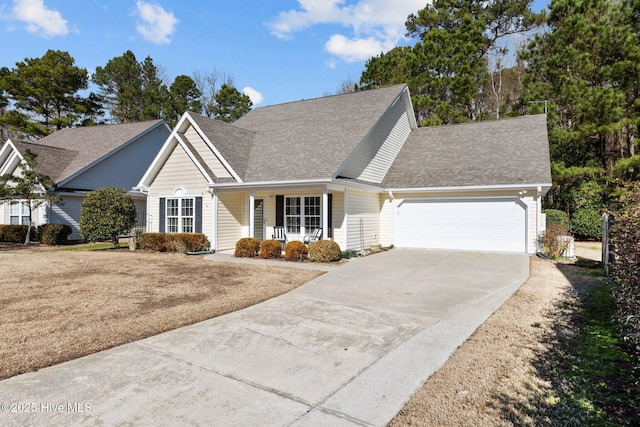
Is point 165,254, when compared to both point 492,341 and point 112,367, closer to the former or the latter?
point 112,367

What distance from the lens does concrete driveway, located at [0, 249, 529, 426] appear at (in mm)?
3289

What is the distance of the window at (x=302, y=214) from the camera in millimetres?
14884

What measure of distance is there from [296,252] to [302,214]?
2.58 metres

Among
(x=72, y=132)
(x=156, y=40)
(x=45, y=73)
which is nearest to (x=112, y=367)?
(x=156, y=40)

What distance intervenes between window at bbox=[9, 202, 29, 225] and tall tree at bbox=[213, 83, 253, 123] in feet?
67.5

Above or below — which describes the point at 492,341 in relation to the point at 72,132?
below

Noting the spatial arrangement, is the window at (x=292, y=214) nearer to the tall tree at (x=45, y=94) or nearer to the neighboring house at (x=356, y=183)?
the neighboring house at (x=356, y=183)

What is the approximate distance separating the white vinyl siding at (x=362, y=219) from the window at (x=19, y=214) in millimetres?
18006

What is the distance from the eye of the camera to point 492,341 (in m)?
5.13

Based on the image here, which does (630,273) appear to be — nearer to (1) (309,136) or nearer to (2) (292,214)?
(2) (292,214)

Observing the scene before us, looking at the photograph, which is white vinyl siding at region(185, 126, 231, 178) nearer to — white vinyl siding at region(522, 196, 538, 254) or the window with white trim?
the window with white trim

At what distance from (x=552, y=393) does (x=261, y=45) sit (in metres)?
24.3

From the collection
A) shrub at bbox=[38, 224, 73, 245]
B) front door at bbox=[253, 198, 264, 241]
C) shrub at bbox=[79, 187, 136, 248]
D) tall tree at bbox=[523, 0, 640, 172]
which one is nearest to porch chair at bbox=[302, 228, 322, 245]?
front door at bbox=[253, 198, 264, 241]

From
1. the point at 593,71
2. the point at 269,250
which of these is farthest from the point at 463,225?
the point at 593,71
